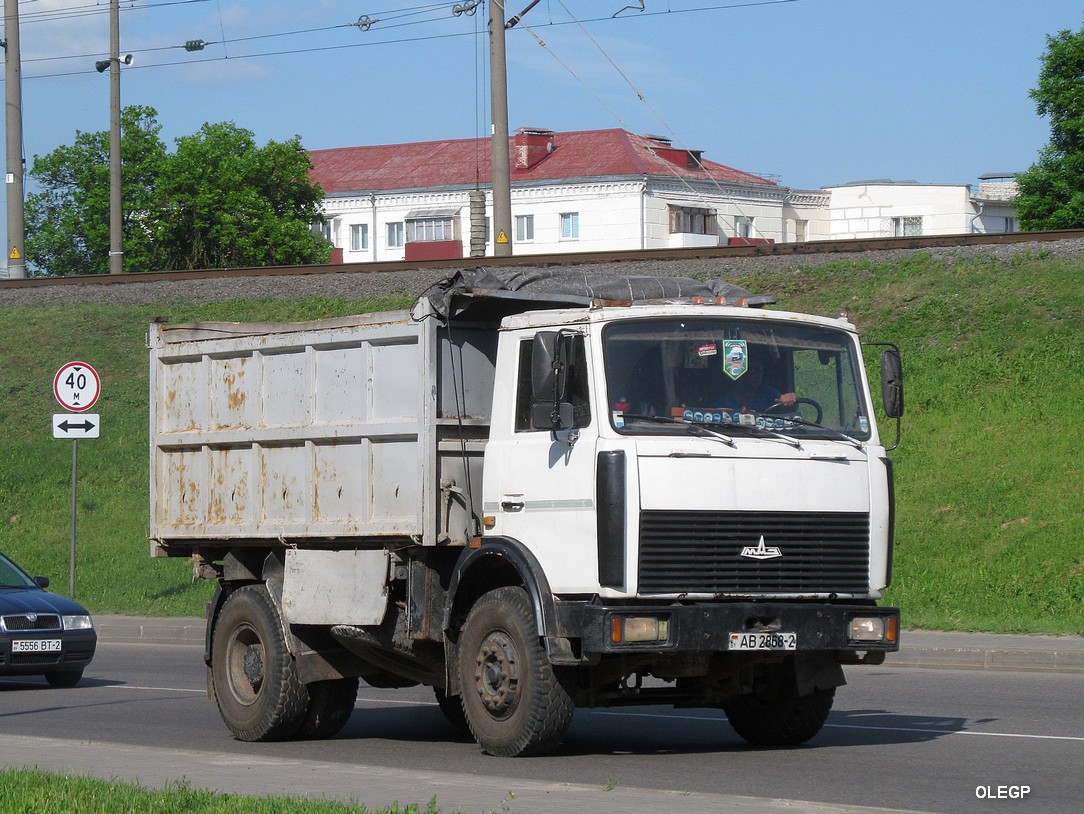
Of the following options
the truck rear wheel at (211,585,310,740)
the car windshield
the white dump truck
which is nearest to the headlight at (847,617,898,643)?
the white dump truck

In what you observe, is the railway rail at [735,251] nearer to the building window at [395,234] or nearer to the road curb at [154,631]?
the road curb at [154,631]

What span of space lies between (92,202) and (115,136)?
41.2 metres

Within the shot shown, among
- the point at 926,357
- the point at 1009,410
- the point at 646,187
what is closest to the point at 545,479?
the point at 1009,410

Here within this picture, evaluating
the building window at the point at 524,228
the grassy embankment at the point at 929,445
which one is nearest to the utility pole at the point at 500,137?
the grassy embankment at the point at 929,445

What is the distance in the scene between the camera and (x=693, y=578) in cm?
941

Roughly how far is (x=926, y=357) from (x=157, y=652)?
12204mm

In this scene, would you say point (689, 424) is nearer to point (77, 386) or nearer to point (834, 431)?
point (834, 431)

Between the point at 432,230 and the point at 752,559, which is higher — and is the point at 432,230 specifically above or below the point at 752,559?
above

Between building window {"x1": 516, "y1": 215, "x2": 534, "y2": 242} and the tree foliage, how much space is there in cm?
1312

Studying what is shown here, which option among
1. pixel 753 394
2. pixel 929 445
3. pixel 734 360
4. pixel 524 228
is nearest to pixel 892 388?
pixel 753 394

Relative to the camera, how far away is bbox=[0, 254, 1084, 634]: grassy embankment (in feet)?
63.3

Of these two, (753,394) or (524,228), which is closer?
(753,394)

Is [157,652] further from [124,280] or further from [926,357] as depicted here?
[124,280]

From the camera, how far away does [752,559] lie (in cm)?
957
